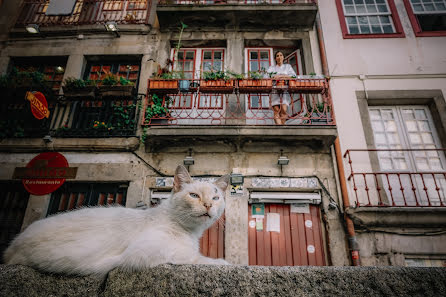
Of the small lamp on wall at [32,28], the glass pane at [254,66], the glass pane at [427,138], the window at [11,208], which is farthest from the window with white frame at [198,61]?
the glass pane at [427,138]

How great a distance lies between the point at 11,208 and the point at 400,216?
9.79m

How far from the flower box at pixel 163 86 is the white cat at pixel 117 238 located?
448cm

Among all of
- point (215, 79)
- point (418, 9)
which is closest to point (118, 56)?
point (215, 79)

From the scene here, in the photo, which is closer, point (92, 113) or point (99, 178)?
point (99, 178)

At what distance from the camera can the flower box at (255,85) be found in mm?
5785

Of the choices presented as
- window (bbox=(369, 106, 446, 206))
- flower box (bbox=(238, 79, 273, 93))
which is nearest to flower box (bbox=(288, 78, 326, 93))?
flower box (bbox=(238, 79, 273, 93))

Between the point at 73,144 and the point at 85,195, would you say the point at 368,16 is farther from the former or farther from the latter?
the point at 85,195

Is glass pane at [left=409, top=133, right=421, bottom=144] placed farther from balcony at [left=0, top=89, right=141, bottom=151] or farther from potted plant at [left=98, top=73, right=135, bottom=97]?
potted plant at [left=98, top=73, right=135, bottom=97]

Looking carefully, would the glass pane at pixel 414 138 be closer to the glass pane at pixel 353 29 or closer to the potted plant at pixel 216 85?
the glass pane at pixel 353 29

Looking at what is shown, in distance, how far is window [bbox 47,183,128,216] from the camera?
5703 millimetres

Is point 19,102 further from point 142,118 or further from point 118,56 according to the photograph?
point 142,118

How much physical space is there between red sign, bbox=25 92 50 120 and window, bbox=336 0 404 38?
9506mm

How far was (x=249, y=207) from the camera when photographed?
18.7 ft

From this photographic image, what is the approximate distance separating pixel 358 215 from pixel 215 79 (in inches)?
193
